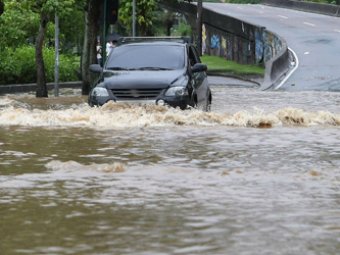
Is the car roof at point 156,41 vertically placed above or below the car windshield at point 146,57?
above

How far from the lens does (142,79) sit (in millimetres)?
17641

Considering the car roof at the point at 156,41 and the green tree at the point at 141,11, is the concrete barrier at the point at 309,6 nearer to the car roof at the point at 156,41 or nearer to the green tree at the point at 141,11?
the green tree at the point at 141,11

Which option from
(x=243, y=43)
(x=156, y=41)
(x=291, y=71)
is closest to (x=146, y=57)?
(x=156, y=41)

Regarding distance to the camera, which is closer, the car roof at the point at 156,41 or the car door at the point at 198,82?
the car door at the point at 198,82

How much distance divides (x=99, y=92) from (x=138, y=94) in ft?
2.60

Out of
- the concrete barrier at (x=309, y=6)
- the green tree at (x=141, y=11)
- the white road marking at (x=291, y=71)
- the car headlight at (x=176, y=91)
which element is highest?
the car headlight at (x=176, y=91)

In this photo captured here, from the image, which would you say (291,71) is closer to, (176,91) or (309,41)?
(309,41)

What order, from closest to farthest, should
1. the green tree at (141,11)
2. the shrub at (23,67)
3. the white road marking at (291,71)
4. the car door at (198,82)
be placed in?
the car door at (198,82)
the shrub at (23,67)
the white road marking at (291,71)
the green tree at (141,11)

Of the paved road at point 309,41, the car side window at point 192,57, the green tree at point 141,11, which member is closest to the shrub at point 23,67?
the paved road at point 309,41

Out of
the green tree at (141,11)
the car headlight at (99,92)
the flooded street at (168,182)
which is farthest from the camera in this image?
the green tree at (141,11)

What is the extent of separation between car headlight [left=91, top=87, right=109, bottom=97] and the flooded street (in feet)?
1.46

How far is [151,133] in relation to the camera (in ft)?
50.6

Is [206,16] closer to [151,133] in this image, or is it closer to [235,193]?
[151,133]

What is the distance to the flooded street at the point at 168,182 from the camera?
723 cm
